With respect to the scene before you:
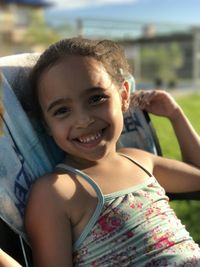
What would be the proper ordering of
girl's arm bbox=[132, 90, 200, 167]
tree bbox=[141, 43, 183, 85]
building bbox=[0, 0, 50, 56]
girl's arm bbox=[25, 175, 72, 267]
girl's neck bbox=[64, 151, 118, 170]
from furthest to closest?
building bbox=[0, 0, 50, 56], tree bbox=[141, 43, 183, 85], girl's arm bbox=[132, 90, 200, 167], girl's neck bbox=[64, 151, 118, 170], girl's arm bbox=[25, 175, 72, 267]

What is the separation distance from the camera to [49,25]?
2734cm

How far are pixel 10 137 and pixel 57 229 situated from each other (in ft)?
1.36

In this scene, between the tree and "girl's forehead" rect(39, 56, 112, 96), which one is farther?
the tree

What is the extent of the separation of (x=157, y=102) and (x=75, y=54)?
2.23 ft

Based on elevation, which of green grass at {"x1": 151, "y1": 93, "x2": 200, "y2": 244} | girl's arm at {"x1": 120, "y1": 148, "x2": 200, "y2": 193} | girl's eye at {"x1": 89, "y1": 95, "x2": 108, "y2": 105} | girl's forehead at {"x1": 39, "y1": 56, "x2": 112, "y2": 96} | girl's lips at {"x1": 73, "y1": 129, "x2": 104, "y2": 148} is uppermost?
girl's forehead at {"x1": 39, "y1": 56, "x2": 112, "y2": 96}

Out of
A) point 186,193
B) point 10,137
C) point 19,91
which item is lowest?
point 186,193

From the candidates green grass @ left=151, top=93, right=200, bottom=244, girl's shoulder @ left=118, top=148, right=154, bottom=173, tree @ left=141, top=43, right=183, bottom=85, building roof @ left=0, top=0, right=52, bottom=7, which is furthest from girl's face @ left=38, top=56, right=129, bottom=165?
building roof @ left=0, top=0, right=52, bottom=7

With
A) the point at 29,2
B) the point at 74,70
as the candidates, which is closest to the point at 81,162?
the point at 74,70

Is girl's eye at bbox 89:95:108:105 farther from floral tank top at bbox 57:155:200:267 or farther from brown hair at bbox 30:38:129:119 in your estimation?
floral tank top at bbox 57:155:200:267

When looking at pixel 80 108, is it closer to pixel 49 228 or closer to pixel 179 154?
pixel 49 228

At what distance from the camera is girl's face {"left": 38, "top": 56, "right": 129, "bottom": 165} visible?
1761 millimetres

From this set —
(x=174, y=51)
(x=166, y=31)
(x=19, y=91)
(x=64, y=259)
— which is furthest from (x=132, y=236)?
(x=174, y=51)

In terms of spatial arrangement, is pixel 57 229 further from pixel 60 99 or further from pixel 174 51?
pixel 174 51

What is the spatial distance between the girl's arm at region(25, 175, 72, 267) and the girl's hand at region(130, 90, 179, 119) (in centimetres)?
78
